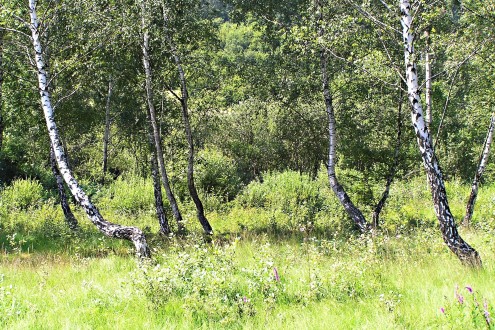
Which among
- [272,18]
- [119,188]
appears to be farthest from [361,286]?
[119,188]

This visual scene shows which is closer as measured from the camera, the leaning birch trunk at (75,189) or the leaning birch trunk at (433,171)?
the leaning birch trunk at (433,171)

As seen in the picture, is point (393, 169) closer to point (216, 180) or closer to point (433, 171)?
point (433, 171)

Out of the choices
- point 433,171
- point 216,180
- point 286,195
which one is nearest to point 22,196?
point 216,180

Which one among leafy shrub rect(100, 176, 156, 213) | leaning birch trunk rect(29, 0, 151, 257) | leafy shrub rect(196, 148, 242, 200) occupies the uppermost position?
leaning birch trunk rect(29, 0, 151, 257)

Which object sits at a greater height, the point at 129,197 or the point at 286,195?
the point at 286,195

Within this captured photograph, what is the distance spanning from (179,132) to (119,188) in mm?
6527

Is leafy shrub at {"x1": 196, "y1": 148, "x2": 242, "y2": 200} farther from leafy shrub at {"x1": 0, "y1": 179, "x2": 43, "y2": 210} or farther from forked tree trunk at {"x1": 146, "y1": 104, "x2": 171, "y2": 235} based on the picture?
leafy shrub at {"x1": 0, "y1": 179, "x2": 43, "y2": 210}

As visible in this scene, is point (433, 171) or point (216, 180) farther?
point (216, 180)

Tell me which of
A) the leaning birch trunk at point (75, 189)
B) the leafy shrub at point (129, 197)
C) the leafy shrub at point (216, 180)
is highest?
the leaning birch trunk at point (75, 189)

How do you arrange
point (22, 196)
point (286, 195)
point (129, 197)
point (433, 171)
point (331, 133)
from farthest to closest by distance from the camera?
point (129, 197)
point (286, 195)
point (22, 196)
point (331, 133)
point (433, 171)

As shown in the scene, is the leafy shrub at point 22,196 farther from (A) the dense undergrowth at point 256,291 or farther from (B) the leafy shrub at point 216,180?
(A) the dense undergrowth at point 256,291

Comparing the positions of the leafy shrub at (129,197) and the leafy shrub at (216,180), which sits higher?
the leafy shrub at (216,180)

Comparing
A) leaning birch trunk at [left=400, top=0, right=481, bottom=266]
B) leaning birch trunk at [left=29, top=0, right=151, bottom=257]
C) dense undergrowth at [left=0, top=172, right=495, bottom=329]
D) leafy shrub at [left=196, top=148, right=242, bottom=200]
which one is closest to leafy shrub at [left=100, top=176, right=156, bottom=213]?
leafy shrub at [left=196, top=148, right=242, bottom=200]

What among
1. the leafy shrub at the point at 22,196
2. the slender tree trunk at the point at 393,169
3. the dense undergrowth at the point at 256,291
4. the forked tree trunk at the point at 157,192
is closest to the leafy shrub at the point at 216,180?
the forked tree trunk at the point at 157,192
